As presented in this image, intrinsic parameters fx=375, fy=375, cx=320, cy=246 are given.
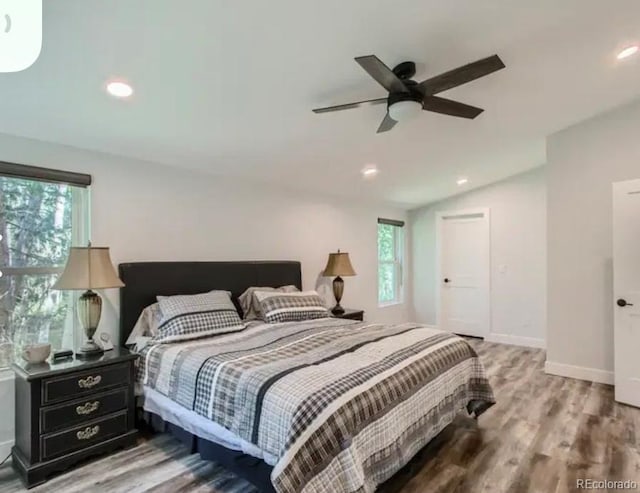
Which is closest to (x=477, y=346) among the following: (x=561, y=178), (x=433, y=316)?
(x=433, y=316)

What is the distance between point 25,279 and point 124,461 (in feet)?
4.70

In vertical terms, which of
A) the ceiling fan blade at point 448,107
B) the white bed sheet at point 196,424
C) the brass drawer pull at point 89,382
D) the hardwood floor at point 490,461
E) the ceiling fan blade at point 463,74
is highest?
the ceiling fan blade at point 463,74

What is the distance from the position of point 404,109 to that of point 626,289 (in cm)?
282

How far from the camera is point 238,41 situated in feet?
6.36

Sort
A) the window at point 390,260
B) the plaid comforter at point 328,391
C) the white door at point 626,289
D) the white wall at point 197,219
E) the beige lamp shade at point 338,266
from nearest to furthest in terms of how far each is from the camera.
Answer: the plaid comforter at point 328,391 < the white wall at point 197,219 < the white door at point 626,289 < the beige lamp shade at point 338,266 < the window at point 390,260

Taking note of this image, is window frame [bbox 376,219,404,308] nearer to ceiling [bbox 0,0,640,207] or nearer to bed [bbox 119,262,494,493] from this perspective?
ceiling [bbox 0,0,640,207]

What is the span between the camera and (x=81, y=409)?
2.36 meters

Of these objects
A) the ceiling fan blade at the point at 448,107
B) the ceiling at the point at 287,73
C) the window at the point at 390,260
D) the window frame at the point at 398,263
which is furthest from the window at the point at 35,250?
the window frame at the point at 398,263

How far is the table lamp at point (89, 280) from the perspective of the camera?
2.46 m

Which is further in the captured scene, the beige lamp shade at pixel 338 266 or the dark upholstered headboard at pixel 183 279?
the beige lamp shade at pixel 338 266

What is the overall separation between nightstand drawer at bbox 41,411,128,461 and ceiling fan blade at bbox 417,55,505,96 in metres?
2.85

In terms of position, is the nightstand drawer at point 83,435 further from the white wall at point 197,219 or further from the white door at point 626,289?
the white door at point 626,289

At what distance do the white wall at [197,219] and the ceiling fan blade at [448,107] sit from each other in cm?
230

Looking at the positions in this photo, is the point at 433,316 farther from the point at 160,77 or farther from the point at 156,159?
Answer: the point at 160,77
